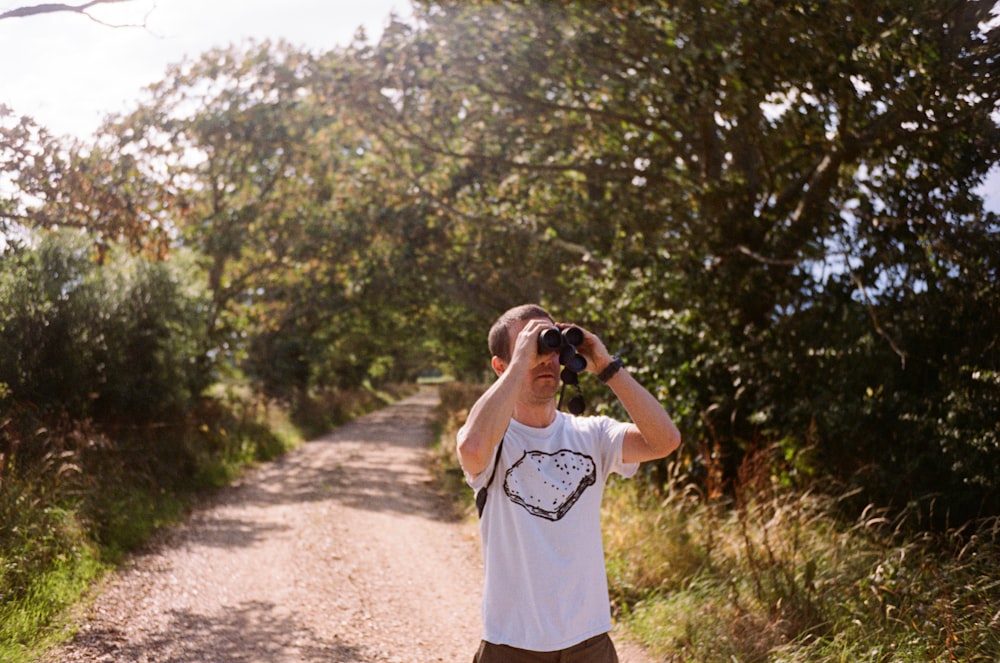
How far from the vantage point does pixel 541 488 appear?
8.91 ft

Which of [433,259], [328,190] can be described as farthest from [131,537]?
[328,190]

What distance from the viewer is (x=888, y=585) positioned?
5113mm

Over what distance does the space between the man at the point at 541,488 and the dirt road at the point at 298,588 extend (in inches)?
130

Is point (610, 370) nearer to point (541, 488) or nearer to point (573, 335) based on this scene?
point (573, 335)

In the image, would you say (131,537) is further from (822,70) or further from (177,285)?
(822,70)

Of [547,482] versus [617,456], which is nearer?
[547,482]

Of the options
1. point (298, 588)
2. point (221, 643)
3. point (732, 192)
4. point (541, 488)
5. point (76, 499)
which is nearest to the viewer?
point (541, 488)

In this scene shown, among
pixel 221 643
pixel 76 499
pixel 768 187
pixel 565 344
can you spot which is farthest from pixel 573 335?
pixel 768 187

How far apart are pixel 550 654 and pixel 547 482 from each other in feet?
1.74

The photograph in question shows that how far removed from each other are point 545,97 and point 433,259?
28.7ft

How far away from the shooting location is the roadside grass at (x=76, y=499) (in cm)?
615

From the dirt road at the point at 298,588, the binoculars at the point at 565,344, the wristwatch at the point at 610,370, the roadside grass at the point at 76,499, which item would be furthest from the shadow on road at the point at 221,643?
the binoculars at the point at 565,344

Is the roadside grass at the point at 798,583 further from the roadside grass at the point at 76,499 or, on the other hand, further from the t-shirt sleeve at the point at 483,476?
the roadside grass at the point at 76,499

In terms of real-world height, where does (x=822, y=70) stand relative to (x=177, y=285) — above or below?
above
